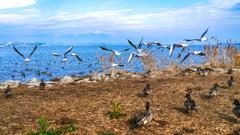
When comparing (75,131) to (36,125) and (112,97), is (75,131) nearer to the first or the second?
(36,125)

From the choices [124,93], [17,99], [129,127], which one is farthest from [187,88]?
[17,99]

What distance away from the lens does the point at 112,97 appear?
7.61 metres

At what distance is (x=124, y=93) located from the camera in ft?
27.2

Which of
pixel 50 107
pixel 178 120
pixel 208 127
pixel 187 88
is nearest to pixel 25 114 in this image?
pixel 50 107

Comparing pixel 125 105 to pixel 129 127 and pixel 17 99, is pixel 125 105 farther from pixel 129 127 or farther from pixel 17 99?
pixel 17 99

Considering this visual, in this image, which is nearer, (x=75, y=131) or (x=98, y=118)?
(x=75, y=131)

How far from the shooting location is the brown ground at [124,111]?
4.68 meters

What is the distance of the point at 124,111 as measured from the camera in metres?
5.87

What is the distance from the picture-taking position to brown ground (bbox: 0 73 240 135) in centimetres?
468

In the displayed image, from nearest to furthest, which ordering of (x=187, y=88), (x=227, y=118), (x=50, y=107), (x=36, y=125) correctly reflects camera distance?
1. (x=36, y=125)
2. (x=227, y=118)
3. (x=50, y=107)
4. (x=187, y=88)

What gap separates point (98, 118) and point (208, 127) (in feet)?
10.2

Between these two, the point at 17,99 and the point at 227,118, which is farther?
the point at 17,99

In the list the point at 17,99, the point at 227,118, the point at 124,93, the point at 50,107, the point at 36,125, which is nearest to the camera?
the point at 36,125

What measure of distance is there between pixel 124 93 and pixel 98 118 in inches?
122
